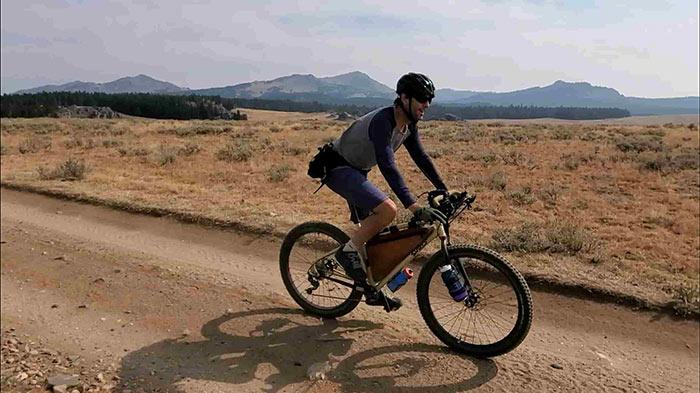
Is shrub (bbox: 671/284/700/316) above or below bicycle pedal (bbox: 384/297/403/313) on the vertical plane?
below

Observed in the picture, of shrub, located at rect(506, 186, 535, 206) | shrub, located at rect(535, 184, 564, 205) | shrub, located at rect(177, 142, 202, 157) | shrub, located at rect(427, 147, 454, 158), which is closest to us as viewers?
shrub, located at rect(506, 186, 535, 206)

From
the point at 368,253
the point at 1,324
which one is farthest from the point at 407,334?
the point at 1,324

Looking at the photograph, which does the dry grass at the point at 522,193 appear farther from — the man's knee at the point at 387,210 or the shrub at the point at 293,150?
the man's knee at the point at 387,210

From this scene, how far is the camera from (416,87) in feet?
12.6

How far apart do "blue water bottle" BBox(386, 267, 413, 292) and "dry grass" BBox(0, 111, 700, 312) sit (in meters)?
2.79

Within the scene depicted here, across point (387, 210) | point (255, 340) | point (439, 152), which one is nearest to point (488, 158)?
point (439, 152)

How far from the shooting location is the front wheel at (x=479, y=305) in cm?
391

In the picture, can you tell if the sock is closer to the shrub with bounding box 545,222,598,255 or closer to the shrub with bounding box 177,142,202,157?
the shrub with bounding box 545,222,598,255

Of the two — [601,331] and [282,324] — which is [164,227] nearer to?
[282,324]

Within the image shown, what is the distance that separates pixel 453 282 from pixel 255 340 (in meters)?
1.99

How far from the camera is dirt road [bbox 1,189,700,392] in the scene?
4.03m

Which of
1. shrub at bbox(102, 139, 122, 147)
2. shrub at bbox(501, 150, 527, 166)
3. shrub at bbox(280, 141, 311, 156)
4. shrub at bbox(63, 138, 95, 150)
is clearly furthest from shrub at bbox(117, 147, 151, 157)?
shrub at bbox(501, 150, 527, 166)

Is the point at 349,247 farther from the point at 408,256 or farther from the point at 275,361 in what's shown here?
the point at 275,361

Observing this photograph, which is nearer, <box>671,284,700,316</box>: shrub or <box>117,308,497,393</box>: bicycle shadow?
<box>117,308,497,393</box>: bicycle shadow
